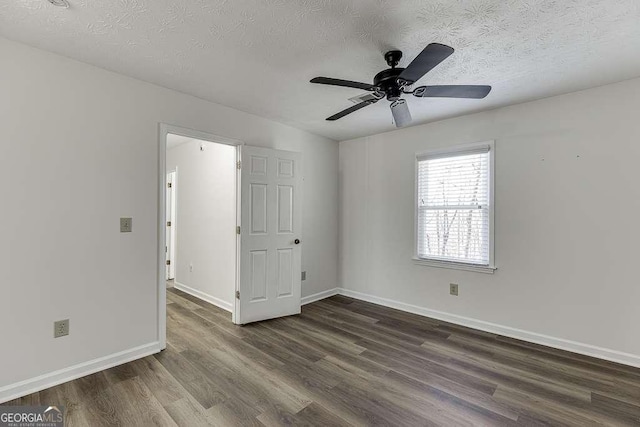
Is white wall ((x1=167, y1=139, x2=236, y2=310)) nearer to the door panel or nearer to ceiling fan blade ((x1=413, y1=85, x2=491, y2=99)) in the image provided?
the door panel

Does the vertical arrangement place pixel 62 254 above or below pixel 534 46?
below

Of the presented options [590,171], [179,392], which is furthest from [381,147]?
[179,392]

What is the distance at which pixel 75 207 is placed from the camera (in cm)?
230

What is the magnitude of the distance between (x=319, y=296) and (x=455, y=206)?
7.51ft

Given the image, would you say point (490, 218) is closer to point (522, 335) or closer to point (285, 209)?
point (522, 335)

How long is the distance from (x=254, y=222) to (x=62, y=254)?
5.69 ft

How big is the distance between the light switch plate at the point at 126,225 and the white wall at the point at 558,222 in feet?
10.3

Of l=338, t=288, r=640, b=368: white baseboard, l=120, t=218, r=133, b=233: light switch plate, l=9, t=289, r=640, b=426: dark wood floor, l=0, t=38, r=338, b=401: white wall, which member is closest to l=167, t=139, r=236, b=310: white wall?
l=9, t=289, r=640, b=426: dark wood floor

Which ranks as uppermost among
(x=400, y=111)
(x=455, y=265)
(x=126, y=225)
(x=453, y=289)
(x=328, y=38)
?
(x=328, y=38)

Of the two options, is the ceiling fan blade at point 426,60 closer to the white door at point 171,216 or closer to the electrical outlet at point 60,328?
the electrical outlet at point 60,328

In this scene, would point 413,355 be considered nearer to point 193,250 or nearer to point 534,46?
point 534,46

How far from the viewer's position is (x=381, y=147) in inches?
167

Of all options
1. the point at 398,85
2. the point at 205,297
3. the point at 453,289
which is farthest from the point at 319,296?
the point at 398,85

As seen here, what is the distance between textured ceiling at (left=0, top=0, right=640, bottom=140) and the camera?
5.56ft
